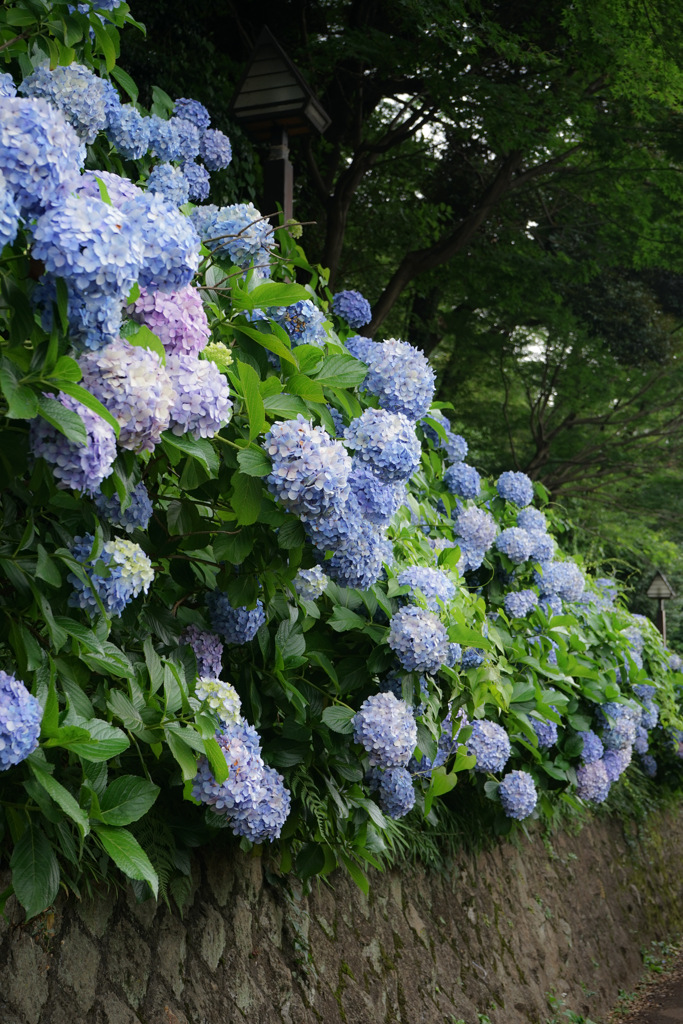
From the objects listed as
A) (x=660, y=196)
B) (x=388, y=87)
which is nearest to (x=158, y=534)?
(x=388, y=87)

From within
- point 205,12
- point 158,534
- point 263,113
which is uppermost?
A: point 205,12

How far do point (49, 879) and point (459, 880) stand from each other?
2881mm

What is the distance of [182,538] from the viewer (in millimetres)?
2059

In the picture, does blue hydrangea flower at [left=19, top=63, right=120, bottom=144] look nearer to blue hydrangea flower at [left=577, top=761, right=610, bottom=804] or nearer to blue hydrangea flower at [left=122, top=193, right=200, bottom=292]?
blue hydrangea flower at [left=122, top=193, right=200, bottom=292]

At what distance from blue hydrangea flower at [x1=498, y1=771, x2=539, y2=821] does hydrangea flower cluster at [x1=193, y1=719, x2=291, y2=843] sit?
1.85 meters

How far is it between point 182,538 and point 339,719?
31.7 inches

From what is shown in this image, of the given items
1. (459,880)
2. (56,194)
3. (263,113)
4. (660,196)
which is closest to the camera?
(56,194)

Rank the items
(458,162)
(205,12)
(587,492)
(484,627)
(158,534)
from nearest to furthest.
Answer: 1. (158,534)
2. (484,627)
3. (205,12)
4. (458,162)
5. (587,492)

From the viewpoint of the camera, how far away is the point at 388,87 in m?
7.30

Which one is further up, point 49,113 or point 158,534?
point 49,113

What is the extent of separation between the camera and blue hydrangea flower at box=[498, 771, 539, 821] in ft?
12.8

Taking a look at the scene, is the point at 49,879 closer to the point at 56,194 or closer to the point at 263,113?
the point at 56,194

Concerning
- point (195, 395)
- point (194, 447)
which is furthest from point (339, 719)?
point (195, 395)

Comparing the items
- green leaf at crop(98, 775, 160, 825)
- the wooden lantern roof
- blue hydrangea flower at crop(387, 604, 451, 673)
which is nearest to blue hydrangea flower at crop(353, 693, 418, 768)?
blue hydrangea flower at crop(387, 604, 451, 673)
